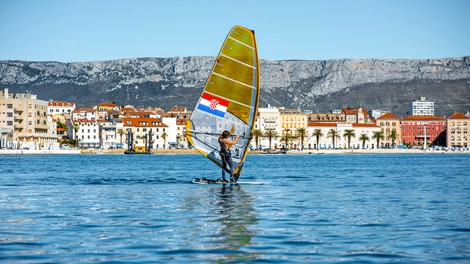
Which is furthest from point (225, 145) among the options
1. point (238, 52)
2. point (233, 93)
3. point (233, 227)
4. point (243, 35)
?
point (233, 227)

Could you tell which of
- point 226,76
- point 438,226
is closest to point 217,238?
point 438,226

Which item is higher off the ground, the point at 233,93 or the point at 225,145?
the point at 233,93

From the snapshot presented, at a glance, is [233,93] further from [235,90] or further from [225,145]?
[225,145]

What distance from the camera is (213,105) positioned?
39719 millimetres

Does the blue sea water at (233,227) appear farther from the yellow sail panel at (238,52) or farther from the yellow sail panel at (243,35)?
the yellow sail panel at (243,35)

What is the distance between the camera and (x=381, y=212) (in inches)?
1042

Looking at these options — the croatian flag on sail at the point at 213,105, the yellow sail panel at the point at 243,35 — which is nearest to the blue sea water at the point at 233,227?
the croatian flag on sail at the point at 213,105

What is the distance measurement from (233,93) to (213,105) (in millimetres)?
1097

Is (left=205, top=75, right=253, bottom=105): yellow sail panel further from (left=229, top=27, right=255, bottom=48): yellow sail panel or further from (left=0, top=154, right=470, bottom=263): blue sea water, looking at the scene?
(left=0, top=154, right=470, bottom=263): blue sea water

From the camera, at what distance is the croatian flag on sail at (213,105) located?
130 ft

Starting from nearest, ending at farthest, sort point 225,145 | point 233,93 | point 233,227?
point 233,227 < point 225,145 < point 233,93

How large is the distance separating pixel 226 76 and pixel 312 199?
9.37 meters

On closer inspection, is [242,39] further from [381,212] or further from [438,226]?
[438,226]

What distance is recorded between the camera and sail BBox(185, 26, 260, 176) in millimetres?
39531
